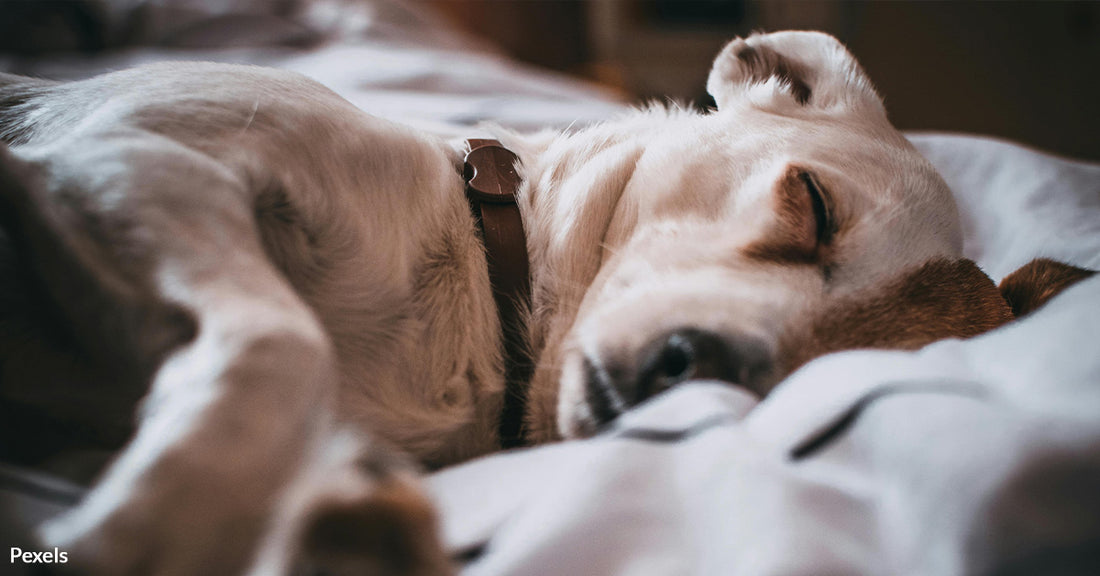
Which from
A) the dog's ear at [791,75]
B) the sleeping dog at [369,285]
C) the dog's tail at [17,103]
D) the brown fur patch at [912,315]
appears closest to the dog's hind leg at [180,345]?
the sleeping dog at [369,285]

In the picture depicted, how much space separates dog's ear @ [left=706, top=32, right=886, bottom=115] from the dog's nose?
0.69 metres

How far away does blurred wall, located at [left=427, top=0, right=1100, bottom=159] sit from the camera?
3879 mm

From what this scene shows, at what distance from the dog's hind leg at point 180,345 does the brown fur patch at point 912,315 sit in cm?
59

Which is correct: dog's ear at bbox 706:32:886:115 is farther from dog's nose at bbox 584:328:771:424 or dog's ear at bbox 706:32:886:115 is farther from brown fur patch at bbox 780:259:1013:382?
dog's nose at bbox 584:328:771:424

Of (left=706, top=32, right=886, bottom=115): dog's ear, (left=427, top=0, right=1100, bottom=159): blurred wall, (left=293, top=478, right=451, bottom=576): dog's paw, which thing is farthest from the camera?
(left=427, top=0, right=1100, bottom=159): blurred wall

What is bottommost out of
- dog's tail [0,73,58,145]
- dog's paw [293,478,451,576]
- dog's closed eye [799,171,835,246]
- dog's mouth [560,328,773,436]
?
dog's mouth [560,328,773,436]

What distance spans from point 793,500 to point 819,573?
6cm

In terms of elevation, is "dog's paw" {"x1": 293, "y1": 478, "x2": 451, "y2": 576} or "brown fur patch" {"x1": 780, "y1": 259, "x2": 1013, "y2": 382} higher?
"dog's paw" {"x1": 293, "y1": 478, "x2": 451, "y2": 576}

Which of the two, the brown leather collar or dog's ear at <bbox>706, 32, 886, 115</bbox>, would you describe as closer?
the brown leather collar

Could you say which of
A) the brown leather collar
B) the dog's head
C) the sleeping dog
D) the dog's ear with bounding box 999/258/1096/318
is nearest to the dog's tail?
the sleeping dog

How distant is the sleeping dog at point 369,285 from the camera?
0.51 metres

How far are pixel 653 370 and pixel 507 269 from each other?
356 millimetres

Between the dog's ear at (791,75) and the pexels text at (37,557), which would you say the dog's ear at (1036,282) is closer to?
the dog's ear at (791,75)

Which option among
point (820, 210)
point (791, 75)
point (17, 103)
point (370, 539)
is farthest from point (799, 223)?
point (17, 103)
